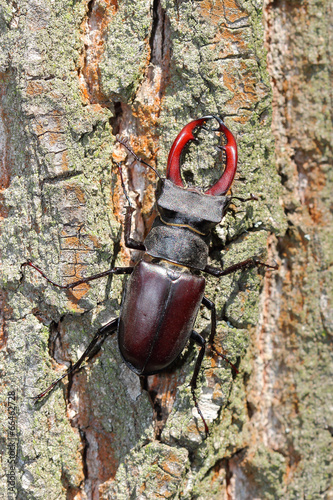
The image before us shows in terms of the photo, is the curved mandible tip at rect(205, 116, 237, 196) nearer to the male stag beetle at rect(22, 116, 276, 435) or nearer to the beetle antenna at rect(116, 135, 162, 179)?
the male stag beetle at rect(22, 116, 276, 435)

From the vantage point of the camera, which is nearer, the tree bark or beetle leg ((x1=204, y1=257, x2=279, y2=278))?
the tree bark

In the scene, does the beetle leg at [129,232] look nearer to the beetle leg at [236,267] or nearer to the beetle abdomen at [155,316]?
the beetle abdomen at [155,316]

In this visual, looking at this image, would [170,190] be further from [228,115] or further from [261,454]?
[261,454]

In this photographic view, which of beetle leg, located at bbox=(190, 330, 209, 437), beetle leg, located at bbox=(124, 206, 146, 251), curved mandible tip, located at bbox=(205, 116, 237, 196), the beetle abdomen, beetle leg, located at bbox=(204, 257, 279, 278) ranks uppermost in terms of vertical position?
curved mandible tip, located at bbox=(205, 116, 237, 196)

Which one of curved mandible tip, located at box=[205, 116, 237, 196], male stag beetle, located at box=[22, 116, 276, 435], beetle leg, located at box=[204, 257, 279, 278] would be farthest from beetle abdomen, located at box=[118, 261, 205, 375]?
curved mandible tip, located at box=[205, 116, 237, 196]

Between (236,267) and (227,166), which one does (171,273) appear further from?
(227,166)

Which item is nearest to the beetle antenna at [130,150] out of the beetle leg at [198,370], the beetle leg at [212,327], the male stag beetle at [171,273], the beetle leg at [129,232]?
the male stag beetle at [171,273]

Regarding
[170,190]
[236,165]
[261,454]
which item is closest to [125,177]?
[170,190]
